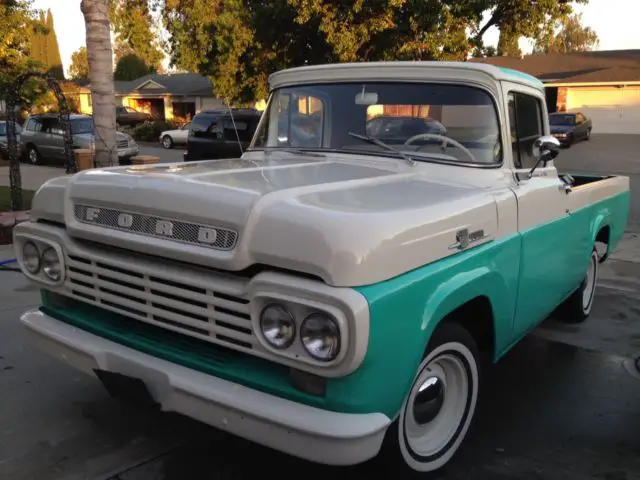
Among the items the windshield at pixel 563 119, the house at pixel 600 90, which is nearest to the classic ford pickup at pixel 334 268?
the windshield at pixel 563 119

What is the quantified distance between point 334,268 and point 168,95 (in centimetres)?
4487

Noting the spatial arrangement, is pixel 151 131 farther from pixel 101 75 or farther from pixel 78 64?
pixel 78 64

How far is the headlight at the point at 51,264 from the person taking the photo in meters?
3.06

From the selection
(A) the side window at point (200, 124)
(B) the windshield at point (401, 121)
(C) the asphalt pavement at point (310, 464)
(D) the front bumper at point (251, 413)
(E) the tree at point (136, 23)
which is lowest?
(C) the asphalt pavement at point (310, 464)

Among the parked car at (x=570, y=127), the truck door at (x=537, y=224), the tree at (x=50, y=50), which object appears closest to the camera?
the truck door at (x=537, y=224)

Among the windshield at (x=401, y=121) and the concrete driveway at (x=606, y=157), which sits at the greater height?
the windshield at (x=401, y=121)

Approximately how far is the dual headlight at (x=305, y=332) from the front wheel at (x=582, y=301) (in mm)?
3596

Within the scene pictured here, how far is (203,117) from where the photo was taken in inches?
655

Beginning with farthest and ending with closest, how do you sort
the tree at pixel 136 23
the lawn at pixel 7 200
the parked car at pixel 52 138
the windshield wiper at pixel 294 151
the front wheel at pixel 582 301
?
the parked car at pixel 52 138 → the tree at pixel 136 23 → the lawn at pixel 7 200 → the front wheel at pixel 582 301 → the windshield wiper at pixel 294 151

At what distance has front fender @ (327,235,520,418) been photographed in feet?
7.39

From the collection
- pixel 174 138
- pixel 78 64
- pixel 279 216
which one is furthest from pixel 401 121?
pixel 78 64

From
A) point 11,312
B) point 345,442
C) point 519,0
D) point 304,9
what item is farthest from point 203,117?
point 345,442

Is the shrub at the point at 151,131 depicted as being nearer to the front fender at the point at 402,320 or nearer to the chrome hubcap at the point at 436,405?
the chrome hubcap at the point at 436,405

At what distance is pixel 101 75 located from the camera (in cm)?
833
